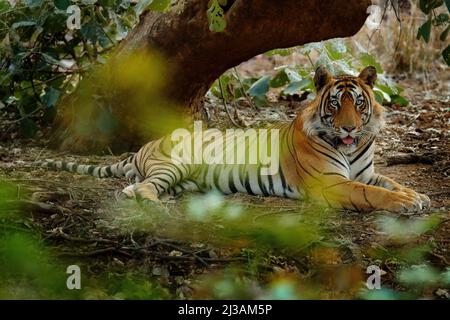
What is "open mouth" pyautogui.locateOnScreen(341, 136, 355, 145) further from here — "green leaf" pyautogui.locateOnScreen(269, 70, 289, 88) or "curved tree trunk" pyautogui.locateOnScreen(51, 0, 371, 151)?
"green leaf" pyautogui.locateOnScreen(269, 70, 289, 88)

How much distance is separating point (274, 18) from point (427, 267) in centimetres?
219

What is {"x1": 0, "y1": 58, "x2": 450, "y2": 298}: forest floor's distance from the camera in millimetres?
3795

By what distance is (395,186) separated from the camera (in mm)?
5281

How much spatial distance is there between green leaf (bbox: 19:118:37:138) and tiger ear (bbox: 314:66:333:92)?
2.73m

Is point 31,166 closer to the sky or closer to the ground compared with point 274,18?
closer to the ground

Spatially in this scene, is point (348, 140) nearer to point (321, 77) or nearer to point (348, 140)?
point (348, 140)

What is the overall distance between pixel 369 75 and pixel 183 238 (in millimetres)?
2062

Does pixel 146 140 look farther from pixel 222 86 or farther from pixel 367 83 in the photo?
pixel 367 83

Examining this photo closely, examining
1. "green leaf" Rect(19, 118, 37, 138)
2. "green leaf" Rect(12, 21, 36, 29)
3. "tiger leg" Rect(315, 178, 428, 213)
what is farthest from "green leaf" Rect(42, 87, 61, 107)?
"tiger leg" Rect(315, 178, 428, 213)

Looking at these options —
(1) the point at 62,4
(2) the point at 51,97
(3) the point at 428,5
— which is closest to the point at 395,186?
(3) the point at 428,5

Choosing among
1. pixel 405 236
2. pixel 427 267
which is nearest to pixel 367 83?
pixel 405 236

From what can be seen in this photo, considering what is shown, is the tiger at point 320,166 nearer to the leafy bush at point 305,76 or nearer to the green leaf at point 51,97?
the green leaf at point 51,97

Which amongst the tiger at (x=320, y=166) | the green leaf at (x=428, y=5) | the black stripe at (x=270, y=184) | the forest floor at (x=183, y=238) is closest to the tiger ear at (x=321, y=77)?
the tiger at (x=320, y=166)

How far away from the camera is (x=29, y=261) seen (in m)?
3.60
